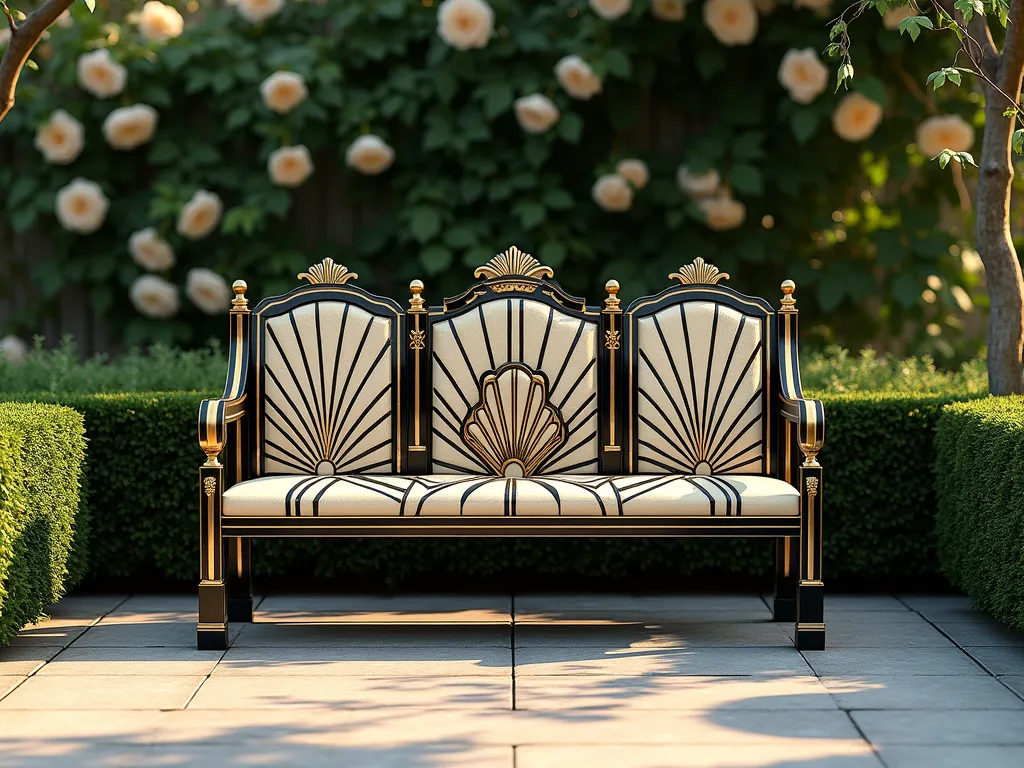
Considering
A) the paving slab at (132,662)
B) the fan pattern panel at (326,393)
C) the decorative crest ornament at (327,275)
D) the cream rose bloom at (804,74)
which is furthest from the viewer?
the cream rose bloom at (804,74)

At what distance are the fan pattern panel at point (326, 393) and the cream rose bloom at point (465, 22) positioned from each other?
2.48m

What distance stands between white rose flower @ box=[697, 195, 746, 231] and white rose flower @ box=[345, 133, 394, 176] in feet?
5.31

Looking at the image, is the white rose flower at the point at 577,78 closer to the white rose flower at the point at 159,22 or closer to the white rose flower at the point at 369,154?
the white rose flower at the point at 369,154

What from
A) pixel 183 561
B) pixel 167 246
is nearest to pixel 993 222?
pixel 183 561

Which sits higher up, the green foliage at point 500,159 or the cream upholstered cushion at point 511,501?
the green foliage at point 500,159

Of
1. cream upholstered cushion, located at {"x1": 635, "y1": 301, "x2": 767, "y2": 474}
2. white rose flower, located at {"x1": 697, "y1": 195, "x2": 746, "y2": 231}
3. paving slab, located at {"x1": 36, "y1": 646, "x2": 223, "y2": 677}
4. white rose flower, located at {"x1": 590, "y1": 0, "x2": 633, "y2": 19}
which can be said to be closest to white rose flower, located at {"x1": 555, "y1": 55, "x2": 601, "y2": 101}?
white rose flower, located at {"x1": 590, "y1": 0, "x2": 633, "y2": 19}

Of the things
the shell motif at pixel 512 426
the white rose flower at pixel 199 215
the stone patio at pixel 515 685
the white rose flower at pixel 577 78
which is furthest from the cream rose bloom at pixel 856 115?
the white rose flower at pixel 199 215

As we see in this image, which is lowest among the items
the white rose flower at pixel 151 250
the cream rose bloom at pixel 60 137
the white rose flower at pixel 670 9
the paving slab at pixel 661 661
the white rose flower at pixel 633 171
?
the paving slab at pixel 661 661

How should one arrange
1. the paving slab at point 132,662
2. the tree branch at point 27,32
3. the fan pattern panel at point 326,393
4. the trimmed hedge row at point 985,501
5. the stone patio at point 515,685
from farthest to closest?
the fan pattern panel at point 326,393 → the tree branch at point 27,32 → the trimmed hedge row at point 985,501 → the paving slab at point 132,662 → the stone patio at point 515,685

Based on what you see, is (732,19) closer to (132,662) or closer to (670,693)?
(670,693)

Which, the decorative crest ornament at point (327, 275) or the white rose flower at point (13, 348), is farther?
the white rose flower at point (13, 348)

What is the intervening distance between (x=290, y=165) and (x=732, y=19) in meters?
2.35

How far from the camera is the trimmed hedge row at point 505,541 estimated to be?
15.9ft

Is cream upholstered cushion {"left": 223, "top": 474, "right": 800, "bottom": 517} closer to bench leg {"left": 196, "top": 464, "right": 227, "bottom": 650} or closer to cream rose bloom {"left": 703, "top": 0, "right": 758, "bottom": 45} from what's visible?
bench leg {"left": 196, "top": 464, "right": 227, "bottom": 650}
